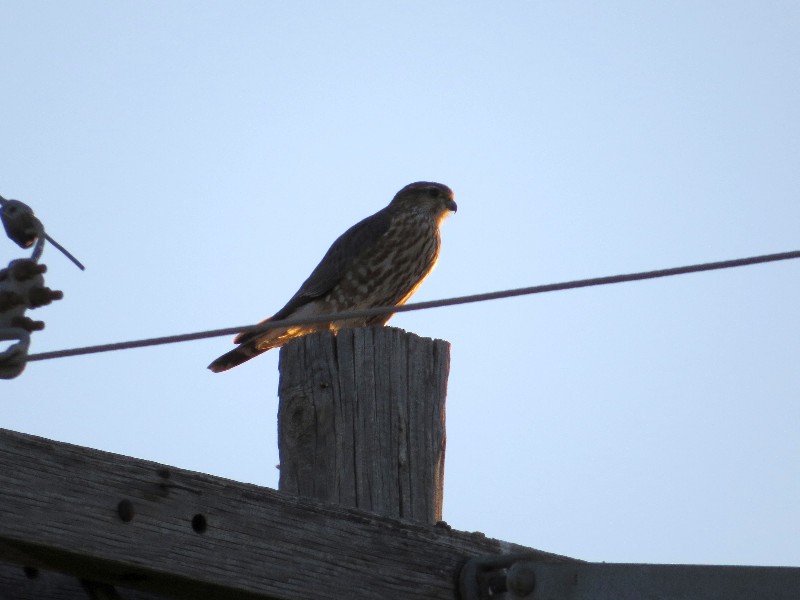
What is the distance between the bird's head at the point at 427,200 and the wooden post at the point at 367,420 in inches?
173

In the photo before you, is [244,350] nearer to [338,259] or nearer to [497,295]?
[338,259]

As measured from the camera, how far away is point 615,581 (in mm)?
2406

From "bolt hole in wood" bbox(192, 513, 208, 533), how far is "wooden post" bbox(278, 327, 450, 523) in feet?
2.02

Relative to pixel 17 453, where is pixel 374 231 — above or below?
above

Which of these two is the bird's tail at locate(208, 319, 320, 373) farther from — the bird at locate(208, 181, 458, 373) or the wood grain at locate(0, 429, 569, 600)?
the wood grain at locate(0, 429, 569, 600)

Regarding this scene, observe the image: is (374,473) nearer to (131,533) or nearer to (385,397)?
(385,397)

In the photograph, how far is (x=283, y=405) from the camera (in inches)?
121

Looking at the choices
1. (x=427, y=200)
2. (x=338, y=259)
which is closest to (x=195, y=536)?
(x=338, y=259)

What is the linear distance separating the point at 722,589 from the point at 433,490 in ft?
2.72

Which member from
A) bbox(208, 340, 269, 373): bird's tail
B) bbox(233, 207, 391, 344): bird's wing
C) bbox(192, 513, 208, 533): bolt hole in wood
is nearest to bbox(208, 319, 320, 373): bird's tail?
bbox(208, 340, 269, 373): bird's tail

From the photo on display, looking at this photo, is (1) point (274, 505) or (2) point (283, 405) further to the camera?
(2) point (283, 405)

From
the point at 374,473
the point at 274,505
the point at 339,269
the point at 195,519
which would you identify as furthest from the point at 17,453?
the point at 339,269

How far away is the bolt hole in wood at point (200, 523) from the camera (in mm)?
2287

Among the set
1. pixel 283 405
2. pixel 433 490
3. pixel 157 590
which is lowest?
pixel 157 590
